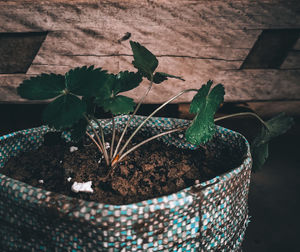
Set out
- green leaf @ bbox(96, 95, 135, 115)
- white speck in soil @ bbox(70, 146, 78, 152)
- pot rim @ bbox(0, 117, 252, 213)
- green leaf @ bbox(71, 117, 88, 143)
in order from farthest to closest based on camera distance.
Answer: white speck in soil @ bbox(70, 146, 78, 152), green leaf @ bbox(71, 117, 88, 143), green leaf @ bbox(96, 95, 135, 115), pot rim @ bbox(0, 117, 252, 213)

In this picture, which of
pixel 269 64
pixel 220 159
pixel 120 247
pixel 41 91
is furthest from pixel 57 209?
pixel 269 64

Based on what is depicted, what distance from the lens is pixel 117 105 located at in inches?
25.4

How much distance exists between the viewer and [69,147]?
34.8 inches

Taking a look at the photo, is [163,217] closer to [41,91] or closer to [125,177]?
[125,177]

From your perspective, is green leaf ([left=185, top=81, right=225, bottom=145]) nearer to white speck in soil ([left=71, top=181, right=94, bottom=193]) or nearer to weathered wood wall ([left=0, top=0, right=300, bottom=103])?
white speck in soil ([left=71, top=181, right=94, bottom=193])

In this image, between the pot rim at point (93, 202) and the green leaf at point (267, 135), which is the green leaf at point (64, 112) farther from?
the green leaf at point (267, 135)

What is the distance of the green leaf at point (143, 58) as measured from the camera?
0.76m

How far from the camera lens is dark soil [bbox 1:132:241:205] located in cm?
68

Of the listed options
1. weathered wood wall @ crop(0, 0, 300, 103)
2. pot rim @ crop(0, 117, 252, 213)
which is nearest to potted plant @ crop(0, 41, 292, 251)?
pot rim @ crop(0, 117, 252, 213)

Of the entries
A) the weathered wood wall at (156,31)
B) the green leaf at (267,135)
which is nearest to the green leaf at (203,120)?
the green leaf at (267,135)

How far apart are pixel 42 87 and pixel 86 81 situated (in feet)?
0.35

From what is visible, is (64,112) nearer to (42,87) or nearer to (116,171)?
(42,87)

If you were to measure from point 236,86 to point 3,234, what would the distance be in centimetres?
102

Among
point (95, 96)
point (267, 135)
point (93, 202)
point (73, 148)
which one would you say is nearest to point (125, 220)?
point (93, 202)
